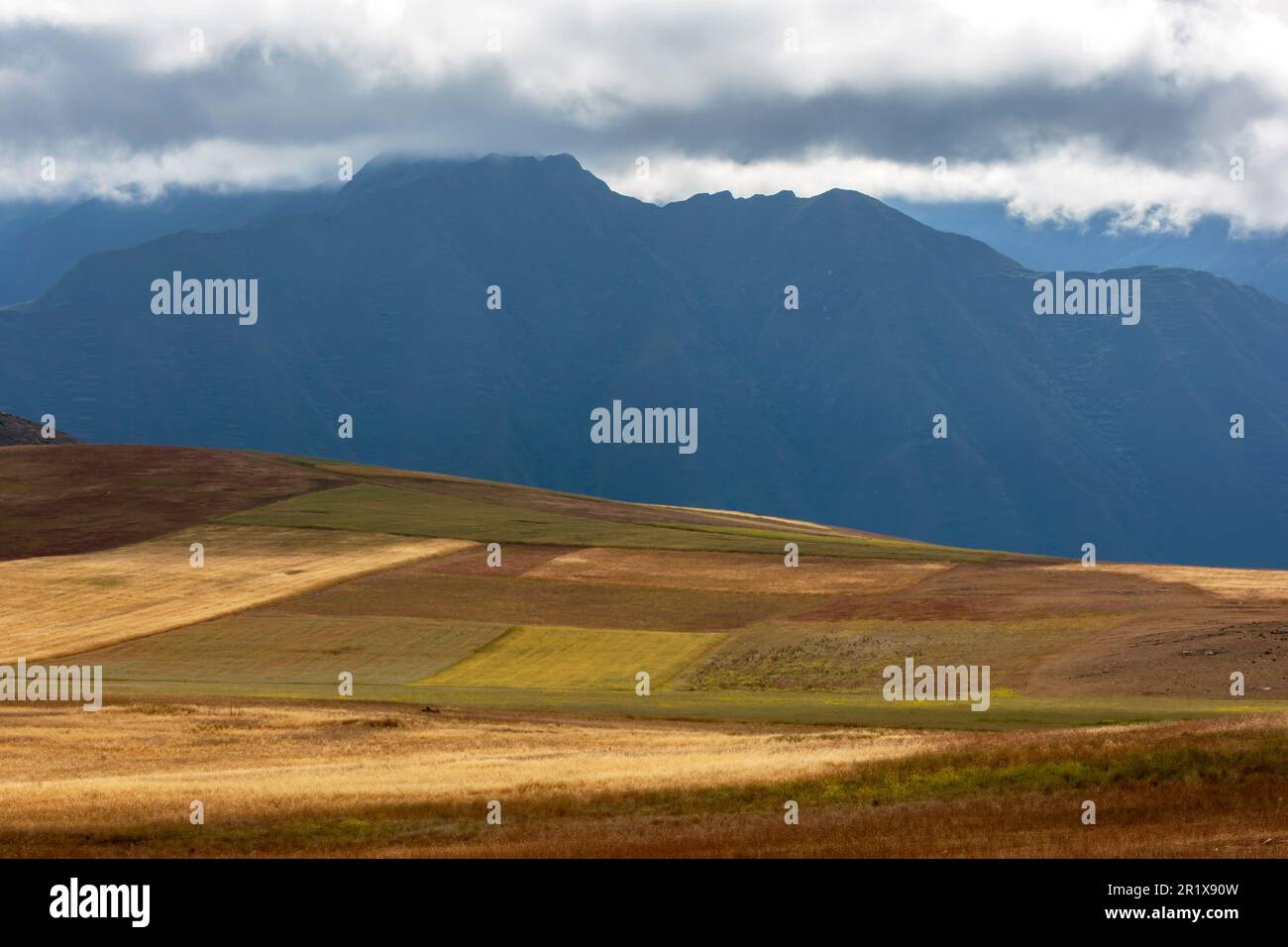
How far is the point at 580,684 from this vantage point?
2549 inches

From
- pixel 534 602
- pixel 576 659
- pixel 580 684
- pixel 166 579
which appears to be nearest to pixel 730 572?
pixel 534 602

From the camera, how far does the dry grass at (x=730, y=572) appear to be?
307ft

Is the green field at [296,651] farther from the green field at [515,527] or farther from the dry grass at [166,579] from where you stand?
the green field at [515,527]

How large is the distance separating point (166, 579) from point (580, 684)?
1557 inches

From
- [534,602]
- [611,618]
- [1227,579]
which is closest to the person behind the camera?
[611,618]

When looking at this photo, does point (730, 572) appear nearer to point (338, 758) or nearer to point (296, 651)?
point (296, 651)

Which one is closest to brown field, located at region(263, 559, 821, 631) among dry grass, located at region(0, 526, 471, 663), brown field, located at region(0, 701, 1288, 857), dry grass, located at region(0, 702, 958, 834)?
dry grass, located at region(0, 526, 471, 663)

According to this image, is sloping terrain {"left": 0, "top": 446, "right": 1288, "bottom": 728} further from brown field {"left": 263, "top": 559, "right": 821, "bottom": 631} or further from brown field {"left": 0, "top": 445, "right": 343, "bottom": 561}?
brown field {"left": 0, "top": 445, "right": 343, "bottom": 561}

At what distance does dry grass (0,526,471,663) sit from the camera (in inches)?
2982

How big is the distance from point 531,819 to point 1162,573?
2861 inches

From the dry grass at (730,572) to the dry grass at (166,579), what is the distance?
11.9m

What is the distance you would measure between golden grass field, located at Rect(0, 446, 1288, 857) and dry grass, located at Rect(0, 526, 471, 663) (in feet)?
1.25
